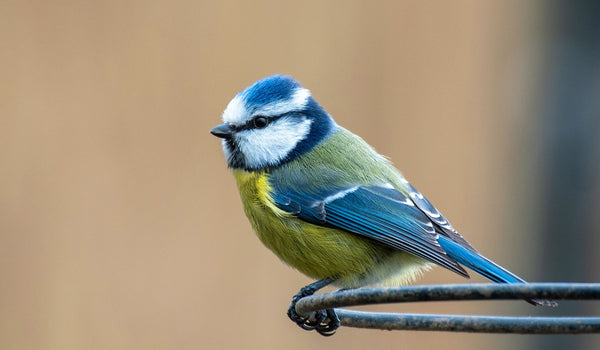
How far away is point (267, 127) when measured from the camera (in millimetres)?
2514

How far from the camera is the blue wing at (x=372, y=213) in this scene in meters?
2.18

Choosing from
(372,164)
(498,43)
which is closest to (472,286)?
(372,164)

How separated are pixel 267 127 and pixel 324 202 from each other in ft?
1.12

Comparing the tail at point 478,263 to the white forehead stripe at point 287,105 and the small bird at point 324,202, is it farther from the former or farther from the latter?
the white forehead stripe at point 287,105

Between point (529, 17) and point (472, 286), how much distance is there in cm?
290

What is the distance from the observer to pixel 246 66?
352 cm

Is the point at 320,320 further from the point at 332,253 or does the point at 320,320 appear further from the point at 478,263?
the point at 478,263

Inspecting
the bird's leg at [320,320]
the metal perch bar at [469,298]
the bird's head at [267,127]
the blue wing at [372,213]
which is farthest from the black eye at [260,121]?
the metal perch bar at [469,298]

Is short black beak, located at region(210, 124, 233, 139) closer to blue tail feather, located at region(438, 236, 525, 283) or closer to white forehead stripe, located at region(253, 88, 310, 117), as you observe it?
white forehead stripe, located at region(253, 88, 310, 117)

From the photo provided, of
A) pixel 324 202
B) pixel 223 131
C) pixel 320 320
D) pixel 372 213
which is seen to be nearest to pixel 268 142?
pixel 223 131

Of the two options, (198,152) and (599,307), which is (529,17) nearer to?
(599,307)

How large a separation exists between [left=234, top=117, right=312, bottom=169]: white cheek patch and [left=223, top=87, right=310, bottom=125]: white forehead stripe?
0.12ft

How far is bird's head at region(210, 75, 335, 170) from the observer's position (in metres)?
2.46

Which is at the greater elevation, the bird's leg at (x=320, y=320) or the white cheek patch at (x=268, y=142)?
the white cheek patch at (x=268, y=142)
